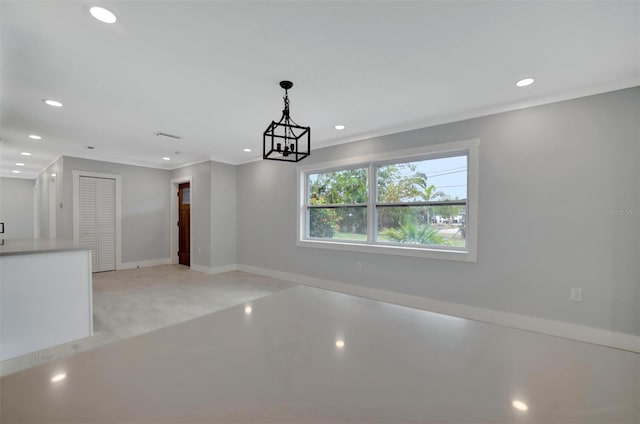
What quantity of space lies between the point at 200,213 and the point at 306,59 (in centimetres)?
463

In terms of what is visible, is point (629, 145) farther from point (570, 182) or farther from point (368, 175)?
point (368, 175)

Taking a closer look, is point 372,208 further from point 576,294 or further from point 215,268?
point 215,268

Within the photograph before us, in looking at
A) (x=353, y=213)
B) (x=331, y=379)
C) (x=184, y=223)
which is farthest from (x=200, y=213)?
(x=331, y=379)

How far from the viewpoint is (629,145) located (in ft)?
7.98

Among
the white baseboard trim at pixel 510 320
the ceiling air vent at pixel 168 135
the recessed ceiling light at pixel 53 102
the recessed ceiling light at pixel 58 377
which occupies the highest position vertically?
the recessed ceiling light at pixel 53 102

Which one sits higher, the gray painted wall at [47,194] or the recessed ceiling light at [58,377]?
the gray painted wall at [47,194]

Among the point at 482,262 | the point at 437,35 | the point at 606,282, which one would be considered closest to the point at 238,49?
the point at 437,35

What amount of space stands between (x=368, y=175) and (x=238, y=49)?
255 cm

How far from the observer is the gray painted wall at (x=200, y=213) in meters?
5.69

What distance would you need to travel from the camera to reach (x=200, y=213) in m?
5.91

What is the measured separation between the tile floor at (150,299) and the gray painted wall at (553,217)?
8.39 feet

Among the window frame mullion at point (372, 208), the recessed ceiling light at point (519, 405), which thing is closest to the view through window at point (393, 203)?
the window frame mullion at point (372, 208)

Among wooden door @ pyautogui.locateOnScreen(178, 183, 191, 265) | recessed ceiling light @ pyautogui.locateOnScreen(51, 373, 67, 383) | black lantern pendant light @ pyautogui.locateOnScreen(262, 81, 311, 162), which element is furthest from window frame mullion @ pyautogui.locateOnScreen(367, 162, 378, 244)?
wooden door @ pyautogui.locateOnScreen(178, 183, 191, 265)

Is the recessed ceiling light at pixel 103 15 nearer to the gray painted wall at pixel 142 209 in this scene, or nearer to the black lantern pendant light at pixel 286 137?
the black lantern pendant light at pixel 286 137
